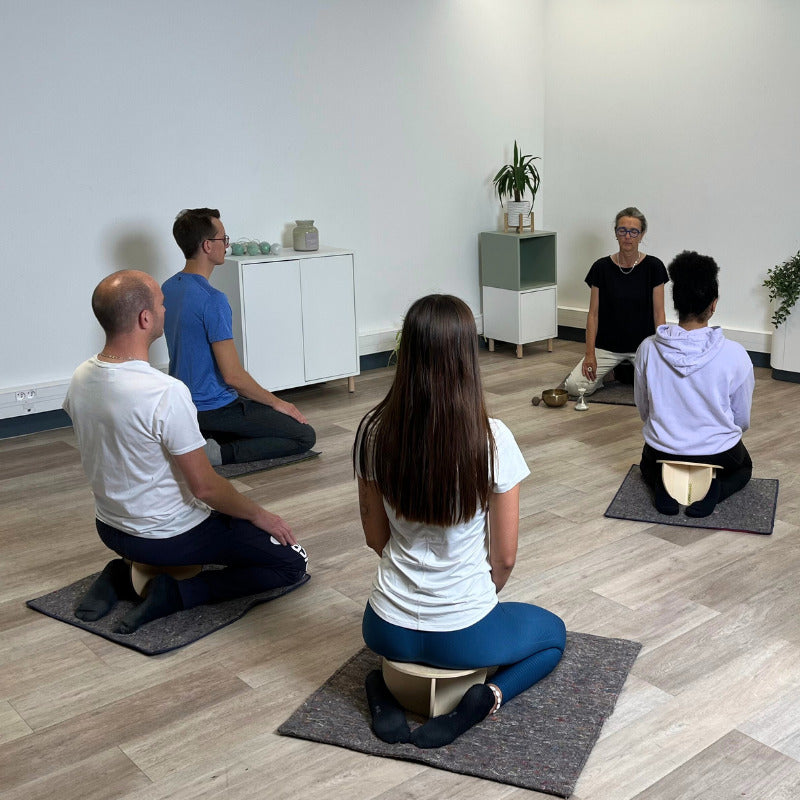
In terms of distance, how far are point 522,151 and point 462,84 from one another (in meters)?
0.70

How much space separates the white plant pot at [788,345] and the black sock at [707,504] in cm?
212

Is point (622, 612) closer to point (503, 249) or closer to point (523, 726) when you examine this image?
point (523, 726)

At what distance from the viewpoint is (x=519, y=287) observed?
6008 millimetres

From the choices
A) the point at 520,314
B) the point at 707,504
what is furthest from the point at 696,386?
the point at 520,314

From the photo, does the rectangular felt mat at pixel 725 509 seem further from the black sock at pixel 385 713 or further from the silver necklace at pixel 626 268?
the silver necklace at pixel 626 268

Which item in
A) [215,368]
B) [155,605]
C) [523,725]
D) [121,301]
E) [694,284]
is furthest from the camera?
[215,368]

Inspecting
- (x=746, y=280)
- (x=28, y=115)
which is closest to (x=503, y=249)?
(x=746, y=280)

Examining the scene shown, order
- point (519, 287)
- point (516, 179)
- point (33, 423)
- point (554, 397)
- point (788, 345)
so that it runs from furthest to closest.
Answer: point (516, 179)
point (519, 287)
point (788, 345)
point (554, 397)
point (33, 423)

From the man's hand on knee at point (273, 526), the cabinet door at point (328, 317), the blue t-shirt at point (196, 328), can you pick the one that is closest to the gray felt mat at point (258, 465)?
the blue t-shirt at point (196, 328)

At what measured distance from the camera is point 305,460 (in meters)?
4.20

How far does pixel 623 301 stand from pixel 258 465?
2190mm

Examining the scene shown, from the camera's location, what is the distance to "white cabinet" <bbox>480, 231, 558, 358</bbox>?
6.03 meters

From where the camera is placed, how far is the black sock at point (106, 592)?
271 centimetres

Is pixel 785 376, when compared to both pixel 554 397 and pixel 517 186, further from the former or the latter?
pixel 517 186
